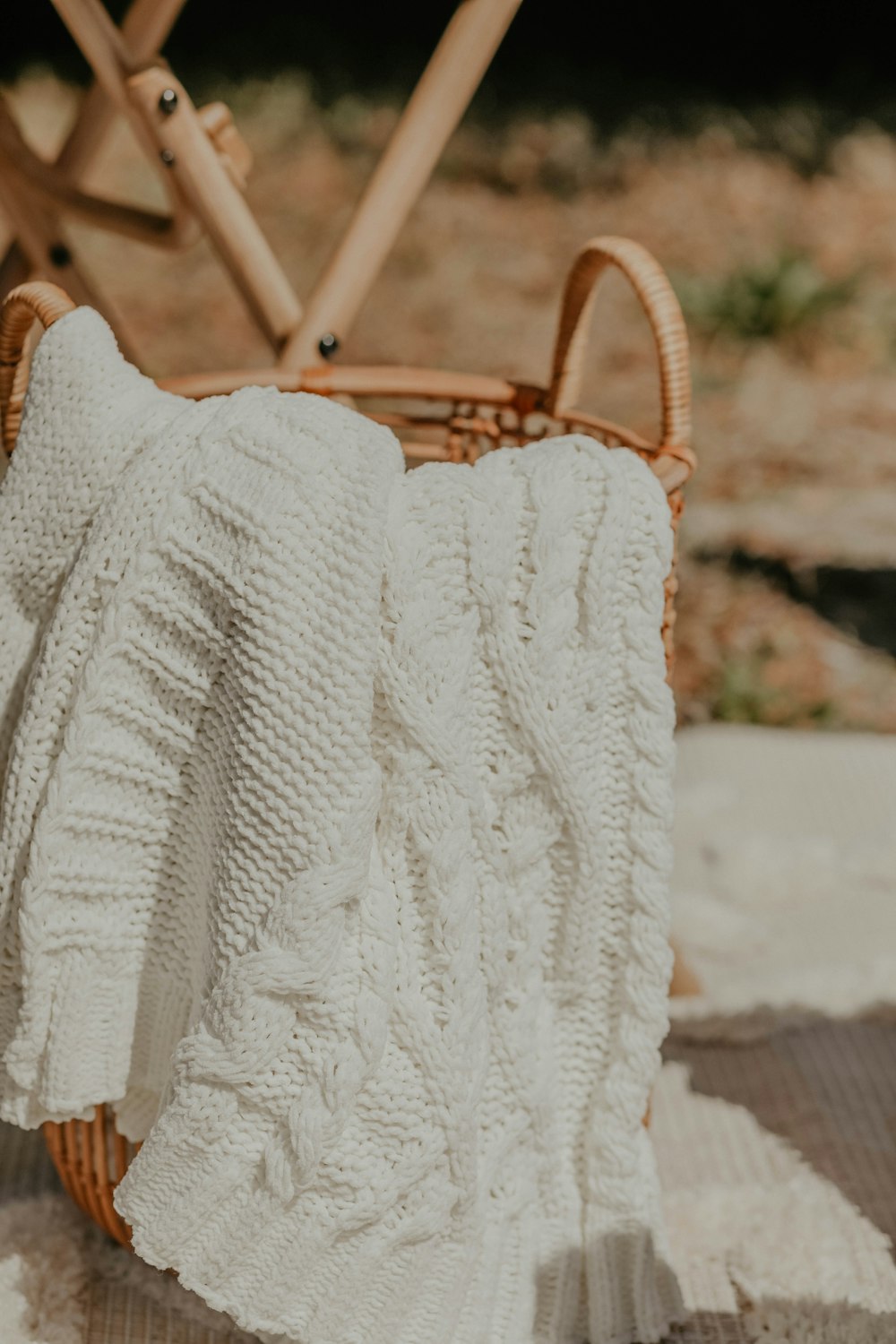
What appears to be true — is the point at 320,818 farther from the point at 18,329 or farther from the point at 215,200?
the point at 215,200

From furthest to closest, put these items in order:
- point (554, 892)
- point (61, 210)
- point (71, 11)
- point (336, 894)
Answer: point (61, 210) < point (71, 11) < point (554, 892) < point (336, 894)

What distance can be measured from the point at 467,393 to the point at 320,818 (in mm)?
544

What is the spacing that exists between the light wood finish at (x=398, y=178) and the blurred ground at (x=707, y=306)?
3.39 feet

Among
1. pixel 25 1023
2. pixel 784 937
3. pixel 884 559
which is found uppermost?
pixel 884 559

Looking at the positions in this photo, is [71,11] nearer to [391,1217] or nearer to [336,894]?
[336,894]

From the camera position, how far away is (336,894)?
1.75 ft

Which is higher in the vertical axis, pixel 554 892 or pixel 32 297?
pixel 32 297

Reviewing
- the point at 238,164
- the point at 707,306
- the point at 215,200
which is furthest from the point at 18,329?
the point at 707,306

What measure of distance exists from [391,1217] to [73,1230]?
321 millimetres

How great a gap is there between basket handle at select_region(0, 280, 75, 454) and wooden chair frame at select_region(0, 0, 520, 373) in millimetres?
234

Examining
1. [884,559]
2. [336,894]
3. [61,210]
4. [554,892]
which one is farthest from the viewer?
[884,559]

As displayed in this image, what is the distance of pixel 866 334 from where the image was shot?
2.82 metres

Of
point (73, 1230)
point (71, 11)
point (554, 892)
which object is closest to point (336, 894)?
point (554, 892)

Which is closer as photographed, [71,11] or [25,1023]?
[25,1023]
